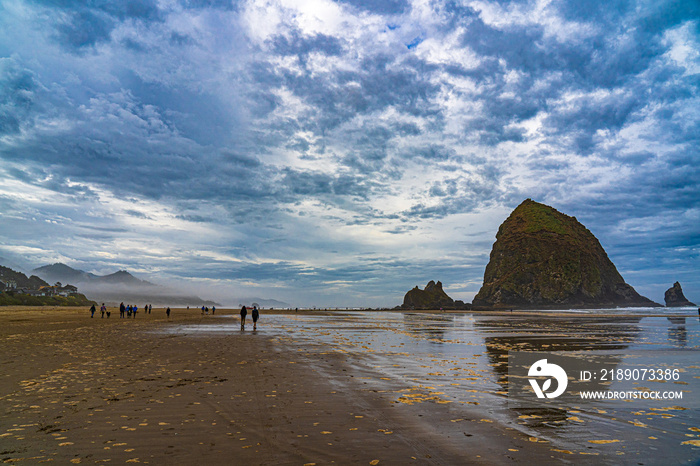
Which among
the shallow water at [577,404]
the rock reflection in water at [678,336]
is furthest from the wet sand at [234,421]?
the rock reflection in water at [678,336]

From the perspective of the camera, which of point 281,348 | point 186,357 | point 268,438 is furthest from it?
point 281,348

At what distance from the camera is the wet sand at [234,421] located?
6.25m

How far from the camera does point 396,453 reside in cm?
630

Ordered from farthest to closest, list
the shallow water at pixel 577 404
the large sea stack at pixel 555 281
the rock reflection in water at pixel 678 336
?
1. the large sea stack at pixel 555 281
2. the rock reflection in water at pixel 678 336
3. the shallow water at pixel 577 404

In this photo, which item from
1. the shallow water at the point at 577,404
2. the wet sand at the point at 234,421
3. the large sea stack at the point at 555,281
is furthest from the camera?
the large sea stack at the point at 555,281

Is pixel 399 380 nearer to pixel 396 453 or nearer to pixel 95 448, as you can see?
pixel 396 453

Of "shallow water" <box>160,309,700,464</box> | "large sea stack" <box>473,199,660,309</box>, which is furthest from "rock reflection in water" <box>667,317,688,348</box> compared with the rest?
"large sea stack" <box>473,199,660,309</box>

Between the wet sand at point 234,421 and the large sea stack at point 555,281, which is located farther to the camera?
the large sea stack at point 555,281

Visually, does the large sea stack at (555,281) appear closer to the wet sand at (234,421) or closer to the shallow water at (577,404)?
the shallow water at (577,404)

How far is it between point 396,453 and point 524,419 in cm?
397

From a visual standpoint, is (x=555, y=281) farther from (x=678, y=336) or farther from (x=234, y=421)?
(x=234, y=421)

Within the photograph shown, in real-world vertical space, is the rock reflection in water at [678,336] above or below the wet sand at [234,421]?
below

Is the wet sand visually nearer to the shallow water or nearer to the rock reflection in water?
the shallow water

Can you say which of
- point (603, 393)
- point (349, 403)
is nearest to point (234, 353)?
point (349, 403)
